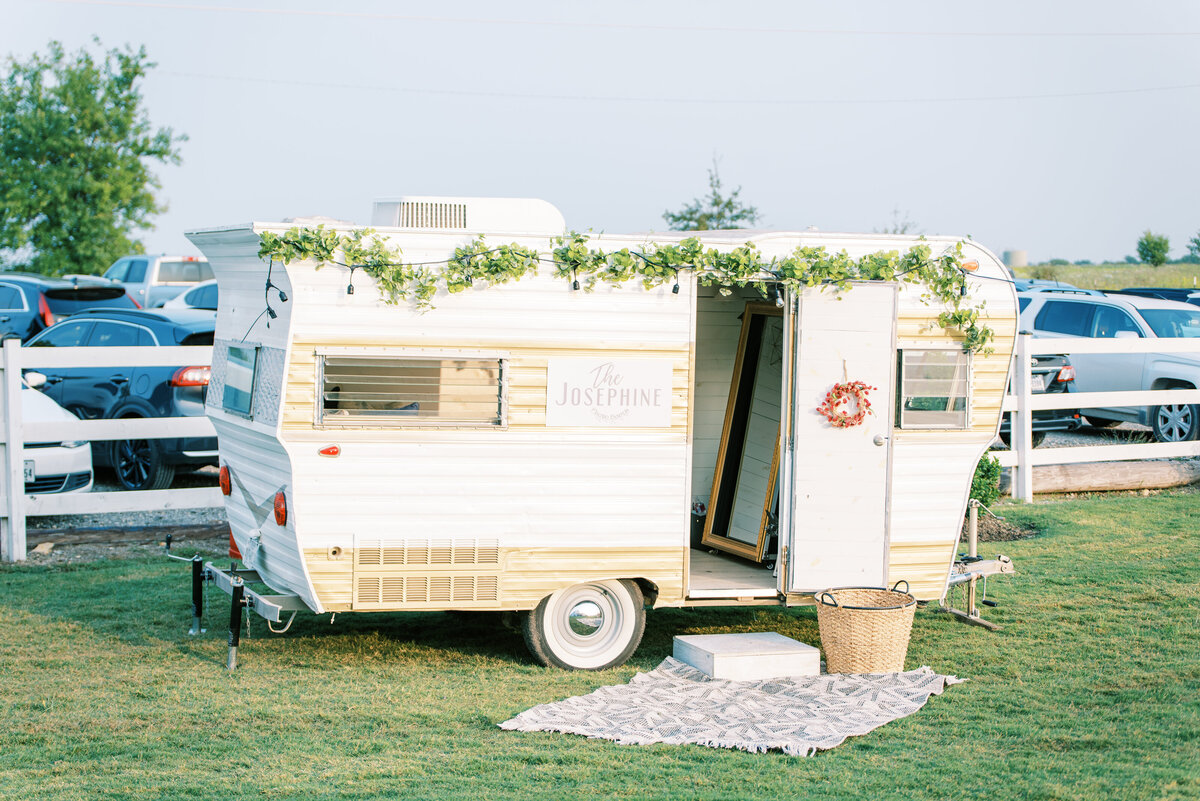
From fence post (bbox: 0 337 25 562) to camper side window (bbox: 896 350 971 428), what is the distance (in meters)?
6.82

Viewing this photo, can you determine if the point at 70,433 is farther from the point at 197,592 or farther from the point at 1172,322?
the point at 1172,322

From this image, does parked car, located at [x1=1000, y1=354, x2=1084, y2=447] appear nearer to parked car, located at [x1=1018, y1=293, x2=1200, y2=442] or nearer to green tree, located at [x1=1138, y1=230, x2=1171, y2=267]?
parked car, located at [x1=1018, y1=293, x2=1200, y2=442]

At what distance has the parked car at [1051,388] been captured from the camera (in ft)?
45.6

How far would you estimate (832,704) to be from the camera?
6.58 metres

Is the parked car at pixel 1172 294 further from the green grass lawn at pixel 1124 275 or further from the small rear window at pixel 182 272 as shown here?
the small rear window at pixel 182 272

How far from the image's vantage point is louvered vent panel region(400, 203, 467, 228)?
718 cm

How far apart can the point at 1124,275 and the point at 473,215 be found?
42.3 meters

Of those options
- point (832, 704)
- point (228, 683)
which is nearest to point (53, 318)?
point (228, 683)

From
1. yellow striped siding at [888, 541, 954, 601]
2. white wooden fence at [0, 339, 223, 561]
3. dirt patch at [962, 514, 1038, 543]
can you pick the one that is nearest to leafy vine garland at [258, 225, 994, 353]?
yellow striped siding at [888, 541, 954, 601]

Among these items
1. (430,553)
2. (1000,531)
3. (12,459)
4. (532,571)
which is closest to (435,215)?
(430,553)

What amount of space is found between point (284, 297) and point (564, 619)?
2443mm

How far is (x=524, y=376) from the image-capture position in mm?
6965

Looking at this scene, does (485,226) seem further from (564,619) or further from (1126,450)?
(1126,450)

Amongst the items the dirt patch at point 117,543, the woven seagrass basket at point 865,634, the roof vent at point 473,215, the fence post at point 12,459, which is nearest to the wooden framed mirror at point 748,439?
the woven seagrass basket at point 865,634
